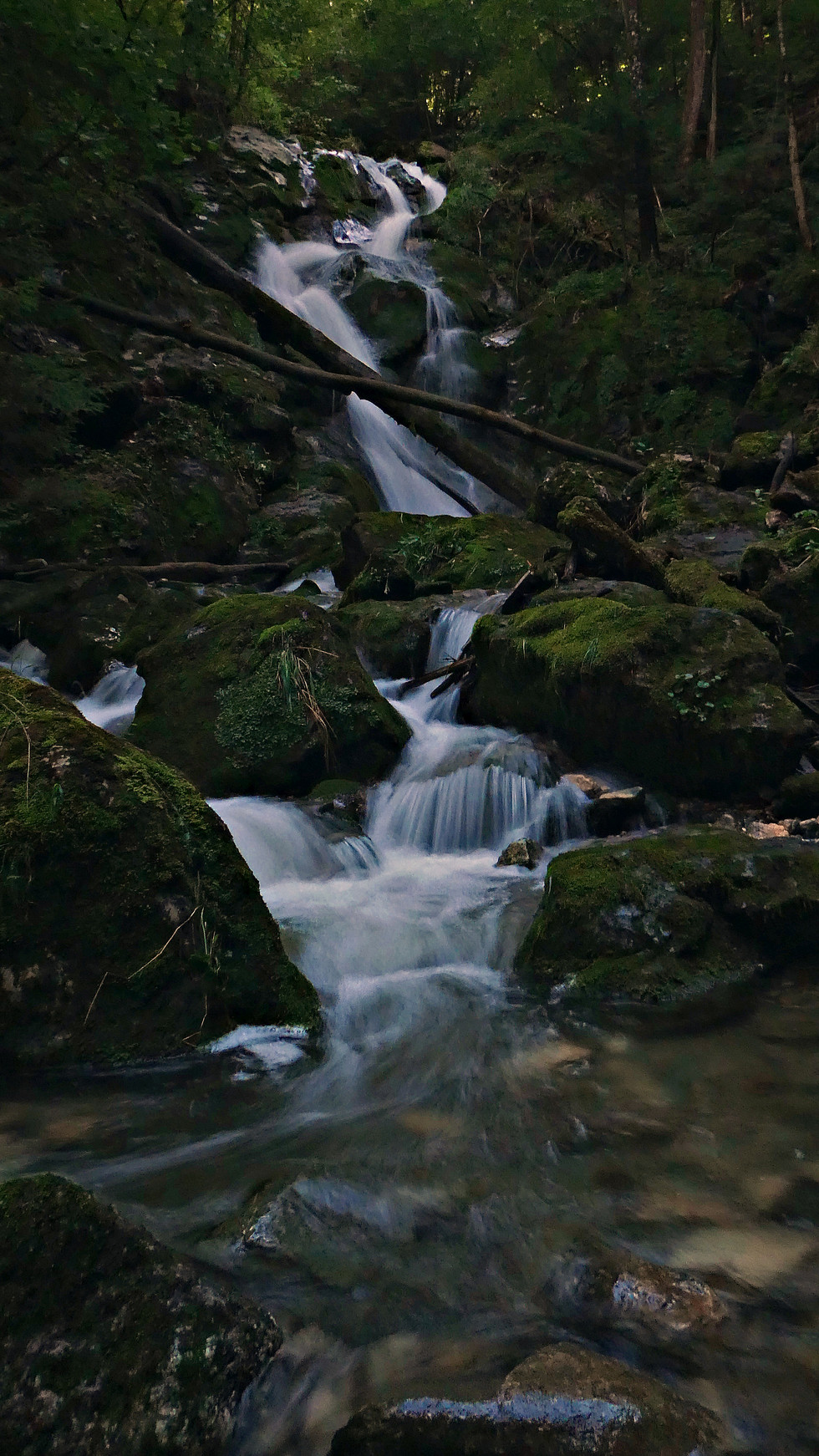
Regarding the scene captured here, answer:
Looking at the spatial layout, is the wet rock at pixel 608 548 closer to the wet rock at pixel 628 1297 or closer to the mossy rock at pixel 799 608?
the mossy rock at pixel 799 608

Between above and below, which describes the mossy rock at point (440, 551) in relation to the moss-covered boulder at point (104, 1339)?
above

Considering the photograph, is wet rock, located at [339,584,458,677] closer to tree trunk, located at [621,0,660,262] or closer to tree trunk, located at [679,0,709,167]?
tree trunk, located at [621,0,660,262]

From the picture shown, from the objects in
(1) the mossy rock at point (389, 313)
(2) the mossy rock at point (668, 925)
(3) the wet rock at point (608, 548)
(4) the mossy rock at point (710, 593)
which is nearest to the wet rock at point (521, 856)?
(2) the mossy rock at point (668, 925)

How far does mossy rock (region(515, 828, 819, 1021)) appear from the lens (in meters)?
4.27

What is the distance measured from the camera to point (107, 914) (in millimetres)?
3613

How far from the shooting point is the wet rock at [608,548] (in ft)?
29.0

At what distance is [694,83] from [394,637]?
16108 mm

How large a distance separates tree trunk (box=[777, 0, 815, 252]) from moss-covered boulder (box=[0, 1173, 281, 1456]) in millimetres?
17211

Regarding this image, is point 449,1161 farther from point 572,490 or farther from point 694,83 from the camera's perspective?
point 694,83

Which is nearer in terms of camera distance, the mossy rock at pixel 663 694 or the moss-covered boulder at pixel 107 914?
the moss-covered boulder at pixel 107 914

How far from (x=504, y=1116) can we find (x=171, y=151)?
34.9 feet

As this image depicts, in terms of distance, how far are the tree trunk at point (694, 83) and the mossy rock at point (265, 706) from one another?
1656cm

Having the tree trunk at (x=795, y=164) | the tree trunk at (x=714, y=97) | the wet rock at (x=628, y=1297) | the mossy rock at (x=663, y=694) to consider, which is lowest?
the wet rock at (x=628, y=1297)

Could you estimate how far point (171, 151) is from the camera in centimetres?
949
